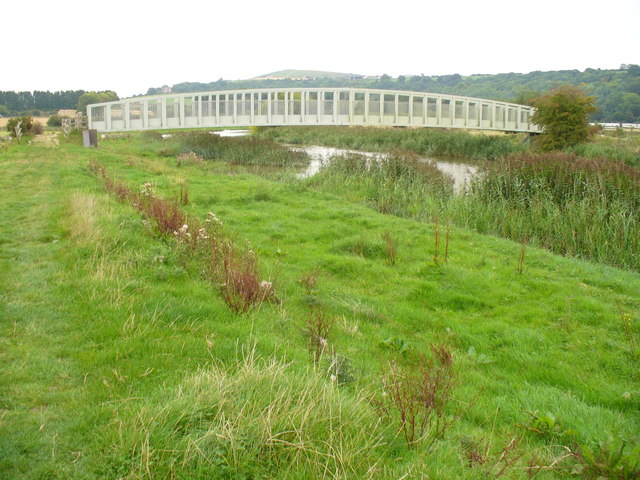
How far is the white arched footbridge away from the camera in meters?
33.4

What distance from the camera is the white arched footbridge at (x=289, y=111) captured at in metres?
33.4

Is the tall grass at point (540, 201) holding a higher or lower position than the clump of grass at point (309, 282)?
higher

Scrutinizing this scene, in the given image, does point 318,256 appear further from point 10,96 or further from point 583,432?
point 10,96

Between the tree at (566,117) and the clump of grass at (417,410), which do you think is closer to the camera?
→ the clump of grass at (417,410)

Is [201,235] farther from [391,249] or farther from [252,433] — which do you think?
[252,433]

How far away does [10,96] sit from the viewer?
90.6 m

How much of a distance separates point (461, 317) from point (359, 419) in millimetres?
3926

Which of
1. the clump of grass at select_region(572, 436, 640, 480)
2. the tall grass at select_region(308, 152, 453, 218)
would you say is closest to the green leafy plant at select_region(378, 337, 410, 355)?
the clump of grass at select_region(572, 436, 640, 480)

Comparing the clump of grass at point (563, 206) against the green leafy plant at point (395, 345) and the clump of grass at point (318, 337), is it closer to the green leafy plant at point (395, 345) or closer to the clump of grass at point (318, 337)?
the green leafy plant at point (395, 345)

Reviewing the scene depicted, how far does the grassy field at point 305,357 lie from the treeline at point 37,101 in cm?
9355

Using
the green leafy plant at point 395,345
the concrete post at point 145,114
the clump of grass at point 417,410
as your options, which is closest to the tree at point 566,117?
the concrete post at point 145,114

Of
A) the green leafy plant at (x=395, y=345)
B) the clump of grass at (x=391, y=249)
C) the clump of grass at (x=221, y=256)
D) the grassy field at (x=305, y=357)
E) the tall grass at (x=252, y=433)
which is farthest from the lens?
the clump of grass at (x=391, y=249)

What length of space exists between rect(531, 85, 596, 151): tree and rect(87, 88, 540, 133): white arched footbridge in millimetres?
9386

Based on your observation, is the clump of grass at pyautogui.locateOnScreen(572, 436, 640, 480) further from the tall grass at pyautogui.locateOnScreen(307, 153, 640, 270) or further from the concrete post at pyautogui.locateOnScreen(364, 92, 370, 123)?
the concrete post at pyautogui.locateOnScreen(364, 92, 370, 123)
